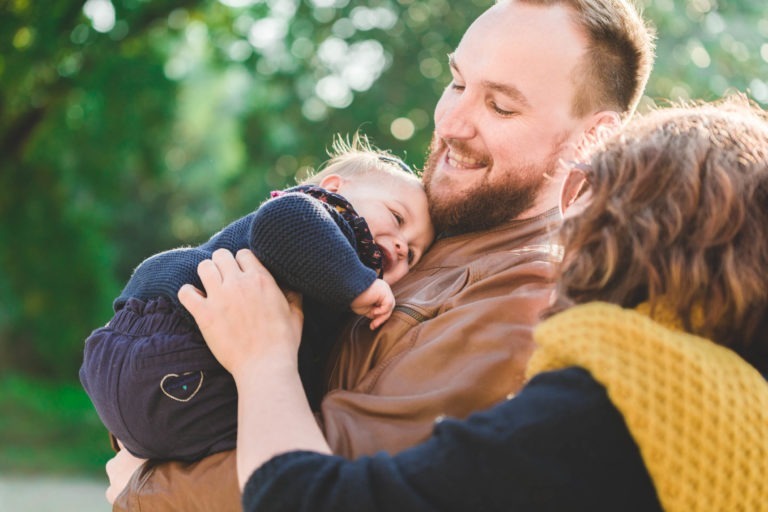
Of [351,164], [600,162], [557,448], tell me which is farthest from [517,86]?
[557,448]

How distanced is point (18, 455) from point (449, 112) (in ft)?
33.3

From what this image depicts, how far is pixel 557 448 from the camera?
1377 mm

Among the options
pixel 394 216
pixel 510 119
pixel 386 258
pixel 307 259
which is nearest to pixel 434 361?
pixel 307 259

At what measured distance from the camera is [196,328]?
2137 mm

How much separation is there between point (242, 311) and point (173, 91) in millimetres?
9370

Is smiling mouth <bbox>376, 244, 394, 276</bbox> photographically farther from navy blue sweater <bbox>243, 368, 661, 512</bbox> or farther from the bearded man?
navy blue sweater <bbox>243, 368, 661, 512</bbox>

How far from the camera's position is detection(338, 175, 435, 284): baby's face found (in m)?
2.58

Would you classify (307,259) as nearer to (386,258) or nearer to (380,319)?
(380,319)

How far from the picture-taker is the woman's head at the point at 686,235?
1.53 meters

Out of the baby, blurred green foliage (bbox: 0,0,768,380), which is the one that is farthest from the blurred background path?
the baby

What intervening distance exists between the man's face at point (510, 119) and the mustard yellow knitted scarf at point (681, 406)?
1234mm

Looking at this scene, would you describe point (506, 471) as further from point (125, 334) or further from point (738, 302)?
point (125, 334)

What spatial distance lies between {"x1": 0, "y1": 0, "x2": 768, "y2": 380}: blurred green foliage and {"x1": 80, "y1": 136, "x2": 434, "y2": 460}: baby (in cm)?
630

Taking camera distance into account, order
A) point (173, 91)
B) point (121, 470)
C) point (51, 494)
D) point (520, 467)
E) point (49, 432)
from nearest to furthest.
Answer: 1. point (520, 467)
2. point (121, 470)
3. point (51, 494)
4. point (173, 91)
5. point (49, 432)
